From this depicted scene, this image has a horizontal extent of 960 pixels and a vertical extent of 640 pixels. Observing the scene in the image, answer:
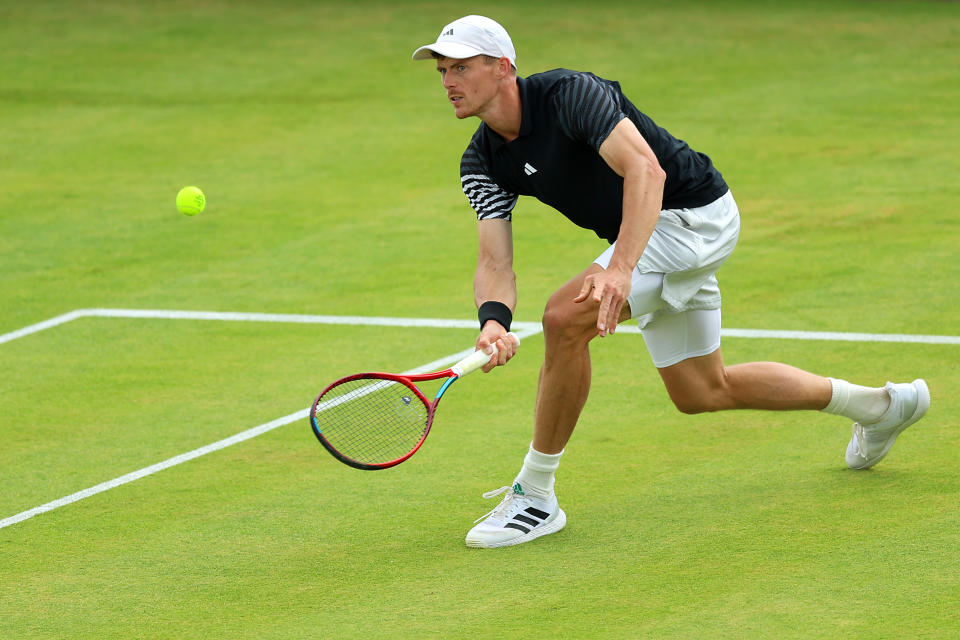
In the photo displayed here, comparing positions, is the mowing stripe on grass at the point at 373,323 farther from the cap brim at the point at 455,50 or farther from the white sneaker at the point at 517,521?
the cap brim at the point at 455,50

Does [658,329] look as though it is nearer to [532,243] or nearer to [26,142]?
[532,243]

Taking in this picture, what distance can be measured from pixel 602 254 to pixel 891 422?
1406 mm

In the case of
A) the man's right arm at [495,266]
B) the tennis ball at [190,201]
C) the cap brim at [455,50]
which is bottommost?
the tennis ball at [190,201]

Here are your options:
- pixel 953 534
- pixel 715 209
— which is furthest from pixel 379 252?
pixel 953 534

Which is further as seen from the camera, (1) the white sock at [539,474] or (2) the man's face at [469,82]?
(1) the white sock at [539,474]

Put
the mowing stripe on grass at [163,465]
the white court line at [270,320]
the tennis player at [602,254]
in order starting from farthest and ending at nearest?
the white court line at [270,320]
the mowing stripe on grass at [163,465]
the tennis player at [602,254]

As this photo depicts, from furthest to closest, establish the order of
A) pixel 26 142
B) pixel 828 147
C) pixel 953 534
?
1. pixel 26 142
2. pixel 828 147
3. pixel 953 534

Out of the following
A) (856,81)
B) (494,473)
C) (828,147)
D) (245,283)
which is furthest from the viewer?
(856,81)

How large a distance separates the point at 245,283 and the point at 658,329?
15.2ft

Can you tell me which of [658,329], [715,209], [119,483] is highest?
[715,209]

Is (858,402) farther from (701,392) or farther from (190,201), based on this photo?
(190,201)

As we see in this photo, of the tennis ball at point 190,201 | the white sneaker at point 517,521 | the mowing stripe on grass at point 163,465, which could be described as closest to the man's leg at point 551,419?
the white sneaker at point 517,521

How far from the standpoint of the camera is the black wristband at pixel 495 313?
6035 mm

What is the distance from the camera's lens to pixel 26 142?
14125 mm
